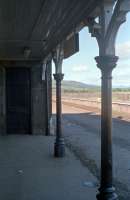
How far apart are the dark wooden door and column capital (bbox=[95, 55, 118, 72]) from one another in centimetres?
1065

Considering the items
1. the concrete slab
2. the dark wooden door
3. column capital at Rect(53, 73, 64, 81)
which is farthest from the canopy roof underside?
the dark wooden door

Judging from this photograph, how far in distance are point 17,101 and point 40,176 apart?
795cm

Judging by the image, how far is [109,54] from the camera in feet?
17.9

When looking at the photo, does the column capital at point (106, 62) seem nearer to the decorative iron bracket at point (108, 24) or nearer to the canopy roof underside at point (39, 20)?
the decorative iron bracket at point (108, 24)

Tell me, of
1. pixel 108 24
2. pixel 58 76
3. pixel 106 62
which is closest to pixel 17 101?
pixel 58 76

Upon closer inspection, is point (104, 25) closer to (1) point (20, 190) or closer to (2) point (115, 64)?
(2) point (115, 64)

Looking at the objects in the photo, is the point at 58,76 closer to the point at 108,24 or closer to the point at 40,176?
the point at 40,176

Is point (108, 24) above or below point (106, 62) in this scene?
above

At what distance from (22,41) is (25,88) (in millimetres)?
5594

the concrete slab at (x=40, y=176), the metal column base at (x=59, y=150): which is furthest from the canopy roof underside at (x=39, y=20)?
the concrete slab at (x=40, y=176)

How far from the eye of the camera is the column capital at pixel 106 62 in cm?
545

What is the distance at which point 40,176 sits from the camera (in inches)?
331

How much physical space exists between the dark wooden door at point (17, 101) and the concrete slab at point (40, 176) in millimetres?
3386

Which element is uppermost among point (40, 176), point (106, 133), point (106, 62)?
point (106, 62)
